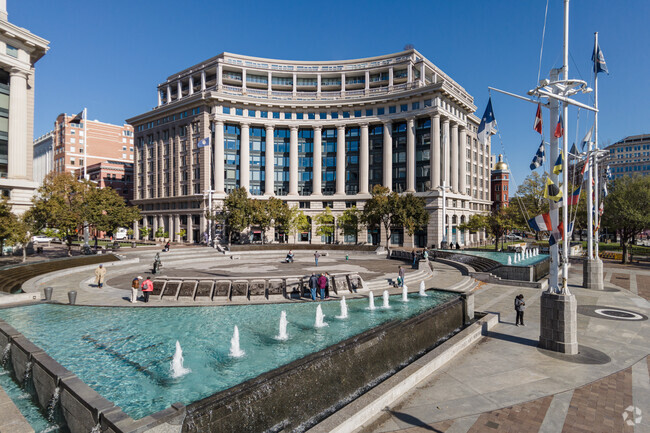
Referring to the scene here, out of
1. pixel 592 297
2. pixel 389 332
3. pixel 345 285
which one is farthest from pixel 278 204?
pixel 389 332

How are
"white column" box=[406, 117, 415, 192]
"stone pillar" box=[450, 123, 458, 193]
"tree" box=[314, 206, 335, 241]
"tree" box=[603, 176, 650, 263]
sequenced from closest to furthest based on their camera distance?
"tree" box=[603, 176, 650, 263] < "tree" box=[314, 206, 335, 241] < "white column" box=[406, 117, 415, 192] < "stone pillar" box=[450, 123, 458, 193]

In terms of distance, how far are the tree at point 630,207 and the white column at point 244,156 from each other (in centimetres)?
6268

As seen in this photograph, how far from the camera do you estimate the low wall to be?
21.4ft

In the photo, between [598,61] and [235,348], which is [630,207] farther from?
[235,348]

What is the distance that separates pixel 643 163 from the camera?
12338 centimetres

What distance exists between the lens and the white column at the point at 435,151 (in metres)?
63.8

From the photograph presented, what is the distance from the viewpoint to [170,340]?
12688mm

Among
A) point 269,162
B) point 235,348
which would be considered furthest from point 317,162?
point 235,348

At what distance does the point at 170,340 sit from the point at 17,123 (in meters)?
45.9

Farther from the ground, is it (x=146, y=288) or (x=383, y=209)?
(x=383, y=209)

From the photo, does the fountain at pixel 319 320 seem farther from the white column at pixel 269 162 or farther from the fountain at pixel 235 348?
the white column at pixel 269 162

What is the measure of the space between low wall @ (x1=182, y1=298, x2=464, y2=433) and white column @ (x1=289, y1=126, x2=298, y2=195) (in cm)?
6271

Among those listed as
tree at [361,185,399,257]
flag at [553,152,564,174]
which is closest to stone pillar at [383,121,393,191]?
tree at [361,185,399,257]

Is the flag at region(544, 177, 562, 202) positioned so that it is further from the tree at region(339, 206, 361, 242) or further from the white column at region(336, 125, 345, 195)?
the white column at region(336, 125, 345, 195)
